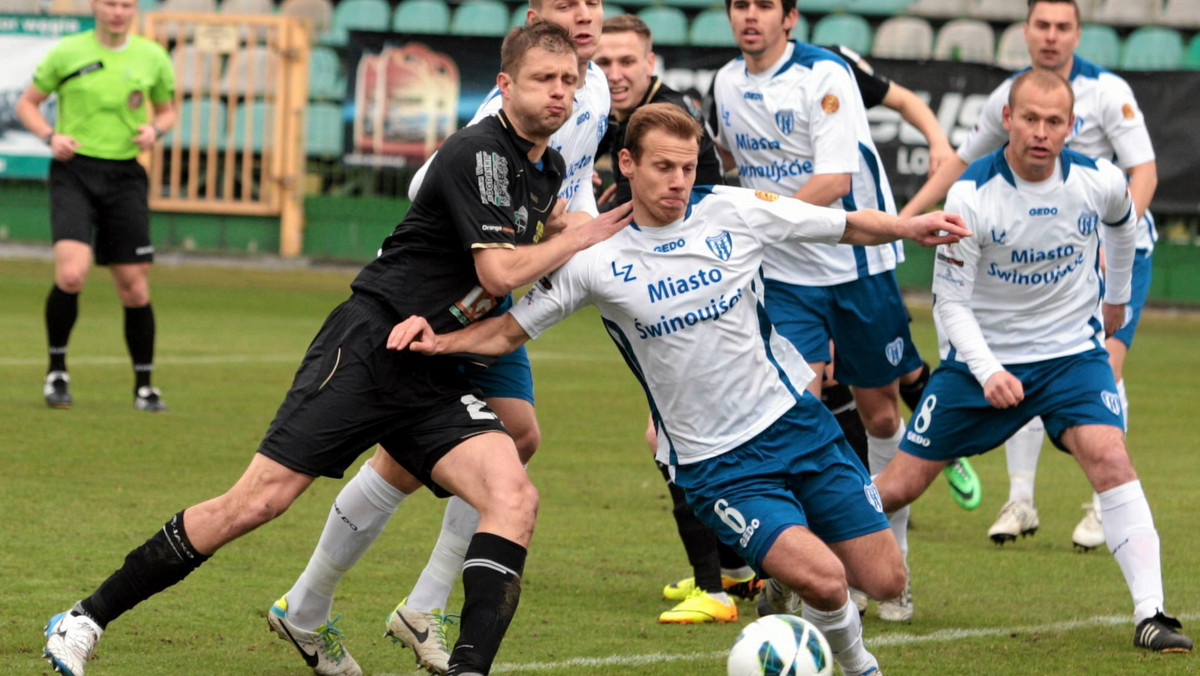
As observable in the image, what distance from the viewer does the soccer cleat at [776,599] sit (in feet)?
18.5

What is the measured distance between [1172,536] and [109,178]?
20.5 ft

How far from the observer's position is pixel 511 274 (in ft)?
14.8

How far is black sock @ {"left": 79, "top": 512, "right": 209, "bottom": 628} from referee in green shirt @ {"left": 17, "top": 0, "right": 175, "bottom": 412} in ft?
17.4

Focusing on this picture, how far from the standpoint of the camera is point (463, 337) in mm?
4637

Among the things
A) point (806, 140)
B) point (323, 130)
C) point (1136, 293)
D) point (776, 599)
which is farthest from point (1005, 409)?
point (323, 130)

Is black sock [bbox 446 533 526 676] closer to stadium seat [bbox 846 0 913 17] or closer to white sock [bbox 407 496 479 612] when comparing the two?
white sock [bbox 407 496 479 612]

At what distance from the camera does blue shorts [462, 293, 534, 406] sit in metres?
5.21

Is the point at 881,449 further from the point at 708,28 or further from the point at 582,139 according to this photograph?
the point at 708,28

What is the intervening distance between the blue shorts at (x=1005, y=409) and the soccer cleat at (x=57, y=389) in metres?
5.73

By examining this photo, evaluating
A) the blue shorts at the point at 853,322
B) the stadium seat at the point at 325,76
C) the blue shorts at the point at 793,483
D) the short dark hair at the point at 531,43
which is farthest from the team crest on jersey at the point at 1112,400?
the stadium seat at the point at 325,76

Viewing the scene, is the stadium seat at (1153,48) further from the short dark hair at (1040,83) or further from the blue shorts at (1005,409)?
the blue shorts at (1005,409)

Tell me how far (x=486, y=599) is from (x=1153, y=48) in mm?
19213

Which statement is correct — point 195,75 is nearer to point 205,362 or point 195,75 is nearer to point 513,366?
point 205,362

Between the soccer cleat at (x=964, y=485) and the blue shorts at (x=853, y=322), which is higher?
the blue shorts at (x=853, y=322)
